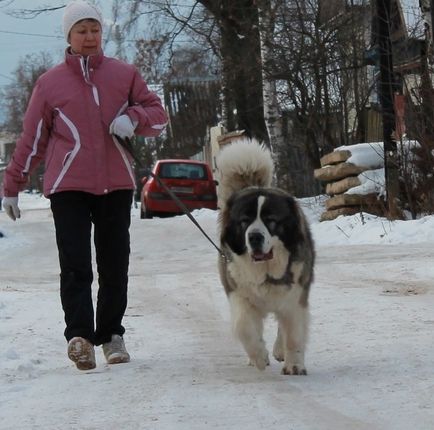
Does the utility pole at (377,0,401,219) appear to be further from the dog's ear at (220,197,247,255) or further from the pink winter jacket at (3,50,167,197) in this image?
the pink winter jacket at (3,50,167,197)

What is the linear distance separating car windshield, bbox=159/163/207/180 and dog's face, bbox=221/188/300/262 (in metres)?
19.7

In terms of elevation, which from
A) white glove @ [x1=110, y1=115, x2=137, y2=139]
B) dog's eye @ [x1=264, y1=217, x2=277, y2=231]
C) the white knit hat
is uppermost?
the white knit hat

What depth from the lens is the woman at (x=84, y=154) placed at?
5.36m

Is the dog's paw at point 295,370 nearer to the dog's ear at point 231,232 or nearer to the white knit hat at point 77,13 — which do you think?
the dog's ear at point 231,232

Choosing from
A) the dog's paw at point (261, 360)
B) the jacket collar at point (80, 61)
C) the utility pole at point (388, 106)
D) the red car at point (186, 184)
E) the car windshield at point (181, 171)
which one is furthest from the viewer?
the car windshield at point (181, 171)

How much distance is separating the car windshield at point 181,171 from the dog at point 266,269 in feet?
64.5

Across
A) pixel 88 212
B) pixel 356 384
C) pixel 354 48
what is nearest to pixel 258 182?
pixel 88 212

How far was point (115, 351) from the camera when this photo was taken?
5582 millimetres

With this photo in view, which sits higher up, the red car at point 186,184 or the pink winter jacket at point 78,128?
the pink winter jacket at point 78,128

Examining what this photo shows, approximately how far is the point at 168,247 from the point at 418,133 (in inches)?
173

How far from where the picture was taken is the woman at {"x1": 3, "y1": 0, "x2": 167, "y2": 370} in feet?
17.6

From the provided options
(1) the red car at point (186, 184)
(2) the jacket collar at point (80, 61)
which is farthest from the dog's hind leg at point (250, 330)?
(1) the red car at point (186, 184)

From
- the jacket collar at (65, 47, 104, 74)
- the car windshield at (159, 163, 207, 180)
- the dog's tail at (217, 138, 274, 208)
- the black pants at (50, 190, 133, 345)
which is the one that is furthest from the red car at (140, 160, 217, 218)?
the jacket collar at (65, 47, 104, 74)

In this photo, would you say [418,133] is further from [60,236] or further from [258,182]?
[60,236]
